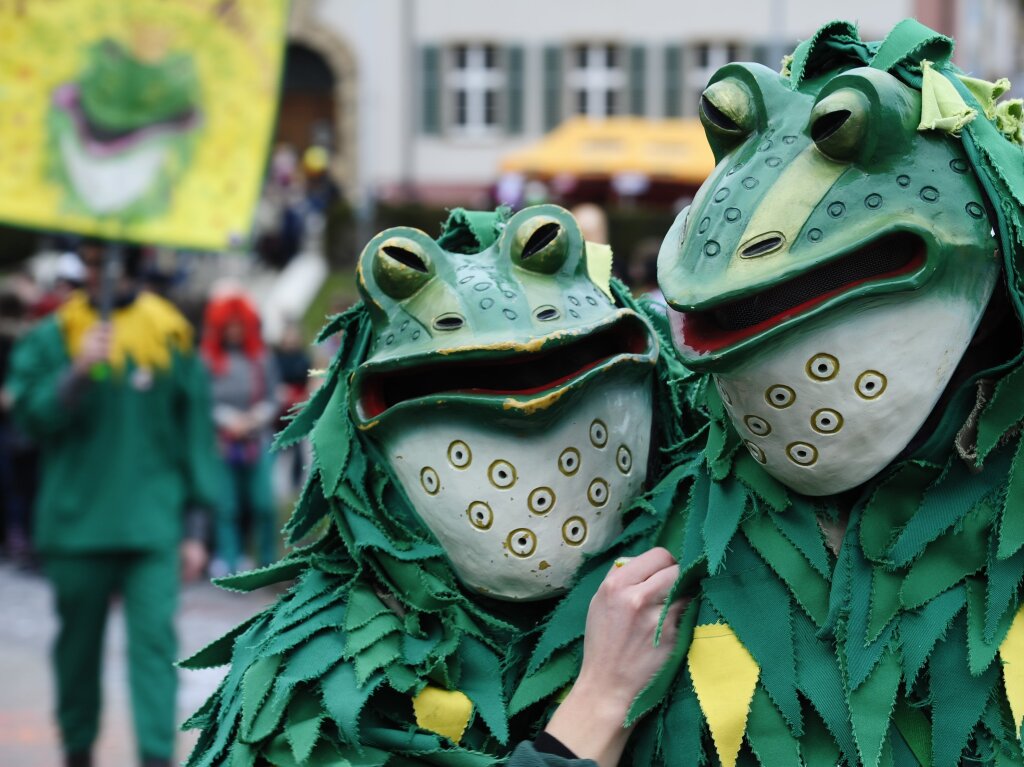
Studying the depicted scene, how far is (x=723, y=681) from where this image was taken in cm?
202

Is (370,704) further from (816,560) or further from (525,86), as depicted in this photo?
(525,86)

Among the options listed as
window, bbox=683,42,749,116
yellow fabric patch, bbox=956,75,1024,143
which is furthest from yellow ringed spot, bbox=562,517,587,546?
window, bbox=683,42,749,116

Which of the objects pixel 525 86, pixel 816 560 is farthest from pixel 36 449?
pixel 525 86

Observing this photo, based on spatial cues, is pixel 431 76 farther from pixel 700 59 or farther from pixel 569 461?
pixel 569 461

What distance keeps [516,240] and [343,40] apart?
80.2 ft

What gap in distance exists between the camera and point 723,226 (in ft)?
6.11

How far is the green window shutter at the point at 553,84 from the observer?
25.6m

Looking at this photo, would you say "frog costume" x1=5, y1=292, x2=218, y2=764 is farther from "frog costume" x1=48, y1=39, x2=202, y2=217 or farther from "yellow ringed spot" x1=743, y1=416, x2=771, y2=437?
"yellow ringed spot" x1=743, y1=416, x2=771, y2=437

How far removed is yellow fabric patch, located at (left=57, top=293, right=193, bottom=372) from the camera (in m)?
5.48

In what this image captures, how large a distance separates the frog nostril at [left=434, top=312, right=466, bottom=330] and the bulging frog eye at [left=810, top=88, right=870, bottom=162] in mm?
595

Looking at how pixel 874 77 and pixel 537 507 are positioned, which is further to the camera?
pixel 537 507

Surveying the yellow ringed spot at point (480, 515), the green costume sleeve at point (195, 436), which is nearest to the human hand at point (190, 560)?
the green costume sleeve at point (195, 436)

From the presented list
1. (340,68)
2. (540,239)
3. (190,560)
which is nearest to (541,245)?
(540,239)

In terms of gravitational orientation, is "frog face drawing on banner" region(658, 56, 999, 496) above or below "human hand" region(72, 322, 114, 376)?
above
